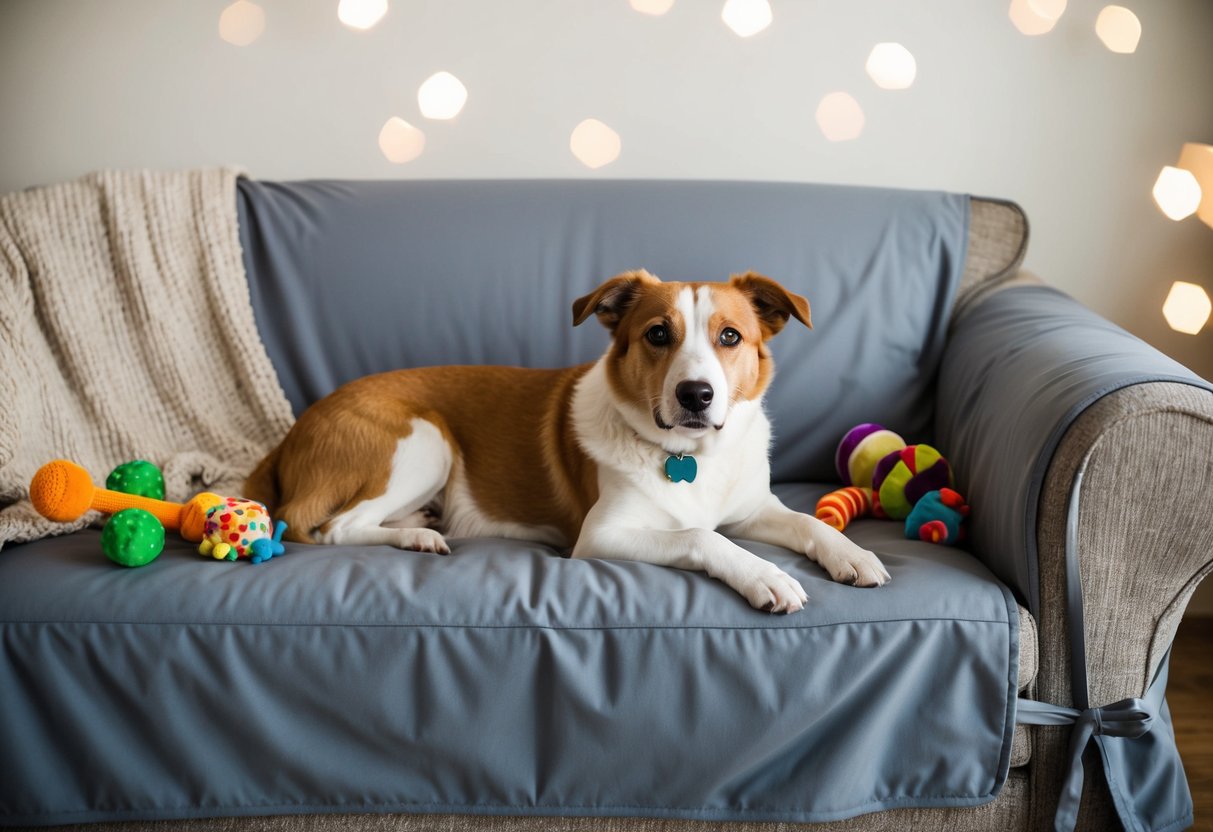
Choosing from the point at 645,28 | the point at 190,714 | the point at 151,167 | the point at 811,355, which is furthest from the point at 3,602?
the point at 645,28

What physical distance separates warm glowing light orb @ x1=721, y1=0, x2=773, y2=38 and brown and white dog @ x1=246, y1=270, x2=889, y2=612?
1.10 meters

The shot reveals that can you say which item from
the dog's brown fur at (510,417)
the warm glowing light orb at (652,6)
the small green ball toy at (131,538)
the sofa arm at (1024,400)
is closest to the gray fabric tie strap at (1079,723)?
the sofa arm at (1024,400)

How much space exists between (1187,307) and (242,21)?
2.88 m

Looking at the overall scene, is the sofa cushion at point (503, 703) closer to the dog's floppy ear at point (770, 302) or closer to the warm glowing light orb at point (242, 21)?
the dog's floppy ear at point (770, 302)

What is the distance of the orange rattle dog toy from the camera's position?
5.61ft

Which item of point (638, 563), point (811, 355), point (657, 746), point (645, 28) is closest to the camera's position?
point (657, 746)

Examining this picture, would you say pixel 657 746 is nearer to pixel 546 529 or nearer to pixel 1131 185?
pixel 546 529

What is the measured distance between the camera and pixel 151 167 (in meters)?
2.73

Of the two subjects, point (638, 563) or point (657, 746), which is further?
point (638, 563)

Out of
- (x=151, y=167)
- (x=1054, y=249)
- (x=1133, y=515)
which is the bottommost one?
(x=1133, y=515)

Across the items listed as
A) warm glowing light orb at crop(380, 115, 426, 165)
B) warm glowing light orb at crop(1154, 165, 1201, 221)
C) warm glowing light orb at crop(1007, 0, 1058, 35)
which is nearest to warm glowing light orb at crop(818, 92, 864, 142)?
warm glowing light orb at crop(1007, 0, 1058, 35)

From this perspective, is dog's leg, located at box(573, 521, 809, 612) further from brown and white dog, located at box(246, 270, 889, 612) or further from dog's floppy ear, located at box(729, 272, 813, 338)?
dog's floppy ear, located at box(729, 272, 813, 338)

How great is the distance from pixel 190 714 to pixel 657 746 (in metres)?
0.77

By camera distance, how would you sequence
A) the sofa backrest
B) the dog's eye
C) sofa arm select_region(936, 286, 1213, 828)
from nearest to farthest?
sofa arm select_region(936, 286, 1213, 828) → the dog's eye → the sofa backrest
